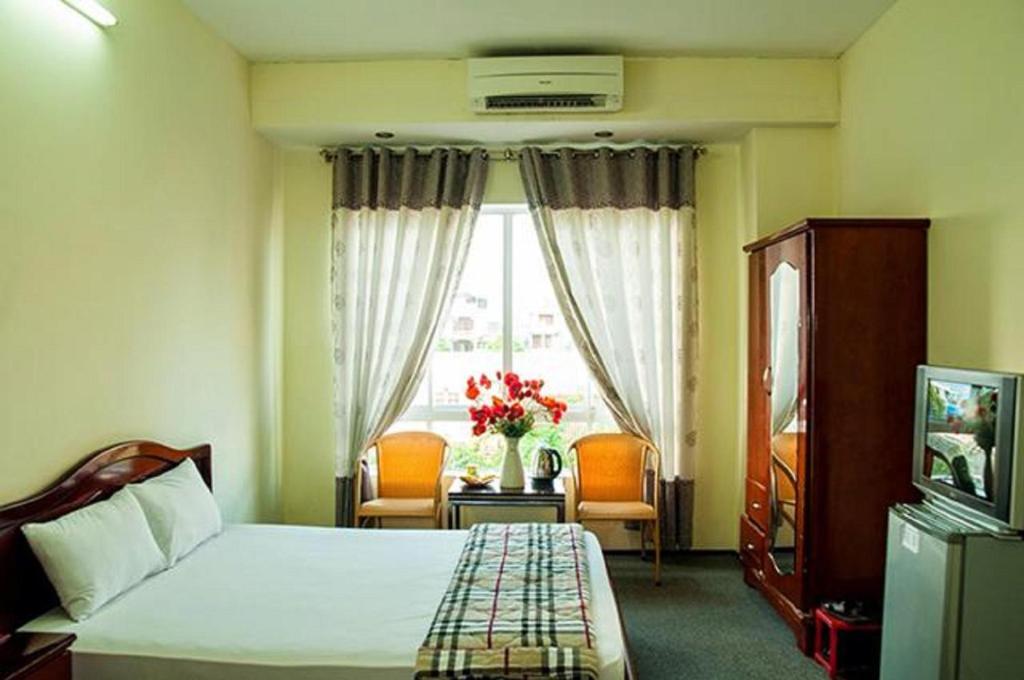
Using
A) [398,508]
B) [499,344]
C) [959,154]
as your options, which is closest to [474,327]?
[499,344]

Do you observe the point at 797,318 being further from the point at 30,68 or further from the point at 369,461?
the point at 30,68

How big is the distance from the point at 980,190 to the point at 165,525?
11.2 feet

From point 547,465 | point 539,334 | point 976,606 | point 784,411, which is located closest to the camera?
point 976,606

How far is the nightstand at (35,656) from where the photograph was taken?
1.63 meters

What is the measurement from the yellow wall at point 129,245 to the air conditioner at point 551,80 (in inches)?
54.0

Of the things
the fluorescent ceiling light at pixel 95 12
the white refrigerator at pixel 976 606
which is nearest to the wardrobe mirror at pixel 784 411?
the white refrigerator at pixel 976 606

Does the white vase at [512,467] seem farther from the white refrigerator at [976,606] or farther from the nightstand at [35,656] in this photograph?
the nightstand at [35,656]

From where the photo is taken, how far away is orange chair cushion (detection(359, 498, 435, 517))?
381 centimetres

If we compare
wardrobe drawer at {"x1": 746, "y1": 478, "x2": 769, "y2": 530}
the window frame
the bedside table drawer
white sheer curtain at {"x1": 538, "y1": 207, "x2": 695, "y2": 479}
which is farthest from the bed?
the window frame

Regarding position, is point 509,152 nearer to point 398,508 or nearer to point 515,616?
point 398,508

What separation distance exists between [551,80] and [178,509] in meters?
2.73

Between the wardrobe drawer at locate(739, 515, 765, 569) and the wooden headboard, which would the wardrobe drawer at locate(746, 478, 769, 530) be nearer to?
the wardrobe drawer at locate(739, 515, 765, 569)

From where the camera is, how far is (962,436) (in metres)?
2.17

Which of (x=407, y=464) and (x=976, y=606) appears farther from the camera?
(x=407, y=464)
